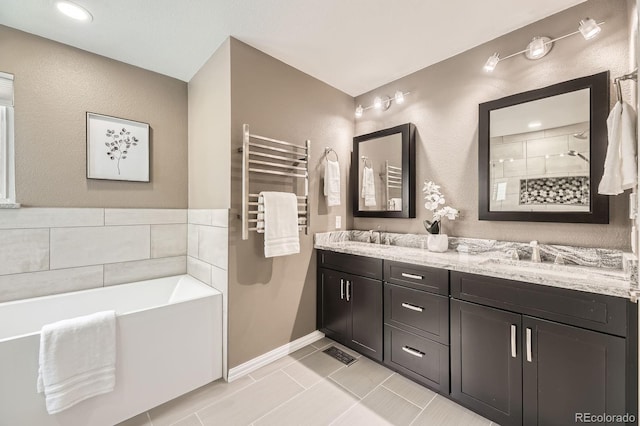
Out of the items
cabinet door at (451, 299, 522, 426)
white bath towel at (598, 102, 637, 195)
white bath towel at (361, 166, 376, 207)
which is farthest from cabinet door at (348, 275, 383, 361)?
white bath towel at (598, 102, 637, 195)

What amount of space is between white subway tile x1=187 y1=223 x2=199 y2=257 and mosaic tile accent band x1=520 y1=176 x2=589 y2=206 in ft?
8.27

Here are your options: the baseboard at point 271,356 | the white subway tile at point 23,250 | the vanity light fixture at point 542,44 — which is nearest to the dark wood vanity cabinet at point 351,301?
the baseboard at point 271,356

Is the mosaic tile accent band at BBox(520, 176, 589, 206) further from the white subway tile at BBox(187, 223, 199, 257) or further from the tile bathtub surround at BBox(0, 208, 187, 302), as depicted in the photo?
the tile bathtub surround at BBox(0, 208, 187, 302)

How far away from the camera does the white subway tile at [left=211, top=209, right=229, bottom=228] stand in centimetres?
185

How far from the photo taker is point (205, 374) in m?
1.79

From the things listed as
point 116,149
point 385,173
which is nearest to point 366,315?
point 385,173

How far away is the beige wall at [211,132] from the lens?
190cm

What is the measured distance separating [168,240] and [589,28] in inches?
128

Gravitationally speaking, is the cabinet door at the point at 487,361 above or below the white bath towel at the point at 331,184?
below

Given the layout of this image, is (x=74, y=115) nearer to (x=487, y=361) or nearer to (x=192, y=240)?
(x=192, y=240)

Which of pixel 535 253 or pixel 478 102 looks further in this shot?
pixel 478 102

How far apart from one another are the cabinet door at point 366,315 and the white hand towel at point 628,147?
1.39m

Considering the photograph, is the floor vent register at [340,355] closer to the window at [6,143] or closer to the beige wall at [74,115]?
the beige wall at [74,115]

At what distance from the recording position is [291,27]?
1768 millimetres
